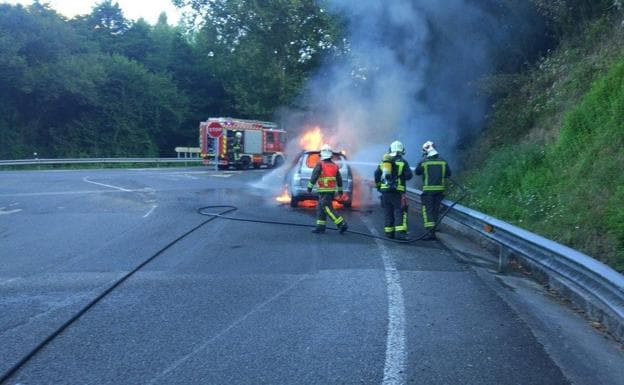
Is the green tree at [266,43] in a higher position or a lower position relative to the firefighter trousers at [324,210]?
higher

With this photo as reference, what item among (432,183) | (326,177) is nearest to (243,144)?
(326,177)

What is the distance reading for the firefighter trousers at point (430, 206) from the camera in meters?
9.41

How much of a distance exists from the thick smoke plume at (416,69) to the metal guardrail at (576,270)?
993 centimetres

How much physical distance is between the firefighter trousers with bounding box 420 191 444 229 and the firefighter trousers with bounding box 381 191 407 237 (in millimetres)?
340

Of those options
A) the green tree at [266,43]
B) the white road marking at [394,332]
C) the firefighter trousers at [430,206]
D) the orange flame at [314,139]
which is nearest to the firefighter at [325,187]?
the firefighter trousers at [430,206]

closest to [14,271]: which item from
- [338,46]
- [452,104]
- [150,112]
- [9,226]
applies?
[9,226]

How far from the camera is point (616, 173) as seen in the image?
8188 mm

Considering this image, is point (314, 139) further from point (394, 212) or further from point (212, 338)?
point (212, 338)

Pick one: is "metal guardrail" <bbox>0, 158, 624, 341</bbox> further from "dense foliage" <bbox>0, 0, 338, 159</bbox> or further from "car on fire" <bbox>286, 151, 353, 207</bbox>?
"dense foliage" <bbox>0, 0, 338, 159</bbox>

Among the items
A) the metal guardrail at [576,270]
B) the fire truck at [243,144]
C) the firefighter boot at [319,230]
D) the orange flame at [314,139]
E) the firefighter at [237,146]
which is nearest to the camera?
A: the metal guardrail at [576,270]

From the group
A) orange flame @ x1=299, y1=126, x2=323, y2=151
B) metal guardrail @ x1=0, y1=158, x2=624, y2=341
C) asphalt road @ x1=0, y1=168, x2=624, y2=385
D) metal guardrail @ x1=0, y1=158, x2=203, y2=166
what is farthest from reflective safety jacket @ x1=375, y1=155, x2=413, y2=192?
metal guardrail @ x1=0, y1=158, x2=203, y2=166

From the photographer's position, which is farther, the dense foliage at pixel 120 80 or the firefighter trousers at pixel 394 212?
the dense foliage at pixel 120 80

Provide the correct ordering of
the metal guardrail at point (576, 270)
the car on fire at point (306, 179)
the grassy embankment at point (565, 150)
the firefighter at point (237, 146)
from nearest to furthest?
1. the metal guardrail at point (576, 270)
2. the grassy embankment at point (565, 150)
3. the car on fire at point (306, 179)
4. the firefighter at point (237, 146)

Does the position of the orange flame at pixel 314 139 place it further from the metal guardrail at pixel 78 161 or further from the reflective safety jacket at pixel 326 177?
the metal guardrail at pixel 78 161
